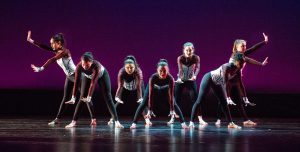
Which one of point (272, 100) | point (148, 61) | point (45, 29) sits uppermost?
point (45, 29)

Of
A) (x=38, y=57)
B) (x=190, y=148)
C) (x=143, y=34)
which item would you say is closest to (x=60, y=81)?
(x=38, y=57)

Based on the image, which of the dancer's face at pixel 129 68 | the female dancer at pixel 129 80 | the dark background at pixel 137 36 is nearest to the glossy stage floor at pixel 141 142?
the female dancer at pixel 129 80

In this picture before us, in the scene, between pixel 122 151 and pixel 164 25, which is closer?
pixel 122 151

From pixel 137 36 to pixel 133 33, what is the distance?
3.7 inches

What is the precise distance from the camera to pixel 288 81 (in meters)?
8.59

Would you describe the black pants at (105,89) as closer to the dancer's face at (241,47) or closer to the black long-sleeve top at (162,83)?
the black long-sleeve top at (162,83)

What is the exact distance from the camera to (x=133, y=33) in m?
8.91

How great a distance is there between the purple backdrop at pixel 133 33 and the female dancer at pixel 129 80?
1.95 meters

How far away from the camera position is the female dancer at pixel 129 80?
661cm

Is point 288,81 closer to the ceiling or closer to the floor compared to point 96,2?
closer to the floor

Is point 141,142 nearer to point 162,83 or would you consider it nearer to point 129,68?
point 162,83

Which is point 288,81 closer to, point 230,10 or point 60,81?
point 230,10

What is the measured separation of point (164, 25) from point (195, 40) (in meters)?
0.64

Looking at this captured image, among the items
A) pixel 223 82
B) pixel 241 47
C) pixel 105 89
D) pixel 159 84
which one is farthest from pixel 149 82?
pixel 241 47
